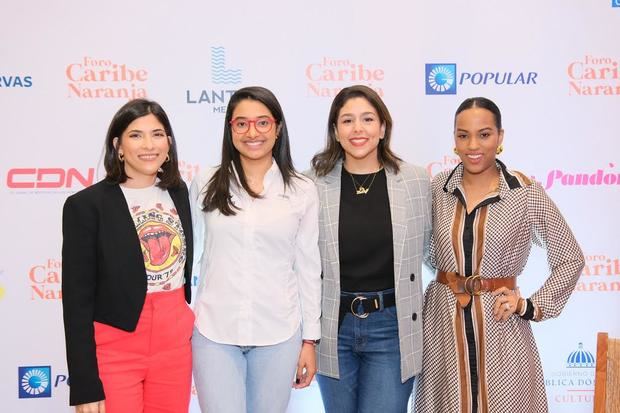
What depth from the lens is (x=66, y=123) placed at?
3.09 metres

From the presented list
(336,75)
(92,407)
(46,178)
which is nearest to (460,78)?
(336,75)

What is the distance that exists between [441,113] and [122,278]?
1.97 m

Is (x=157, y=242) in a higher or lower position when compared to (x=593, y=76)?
lower

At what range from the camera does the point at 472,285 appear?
211 cm

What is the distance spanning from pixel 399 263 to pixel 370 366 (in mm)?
386

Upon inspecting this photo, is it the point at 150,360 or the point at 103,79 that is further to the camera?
the point at 103,79

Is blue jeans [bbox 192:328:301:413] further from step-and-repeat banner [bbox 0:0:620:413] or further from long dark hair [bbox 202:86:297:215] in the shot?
step-and-repeat banner [bbox 0:0:620:413]

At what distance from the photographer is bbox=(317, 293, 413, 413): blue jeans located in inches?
84.1

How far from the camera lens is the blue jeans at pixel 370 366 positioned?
2137mm

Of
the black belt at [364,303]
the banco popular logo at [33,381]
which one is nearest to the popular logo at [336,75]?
the black belt at [364,303]

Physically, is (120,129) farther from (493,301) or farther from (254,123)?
(493,301)

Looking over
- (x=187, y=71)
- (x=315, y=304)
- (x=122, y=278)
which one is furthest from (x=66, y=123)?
(x=315, y=304)

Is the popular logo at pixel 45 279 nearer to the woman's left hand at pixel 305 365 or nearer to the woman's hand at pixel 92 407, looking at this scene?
the woman's hand at pixel 92 407

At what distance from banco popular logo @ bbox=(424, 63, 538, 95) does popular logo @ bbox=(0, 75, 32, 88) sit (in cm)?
203
